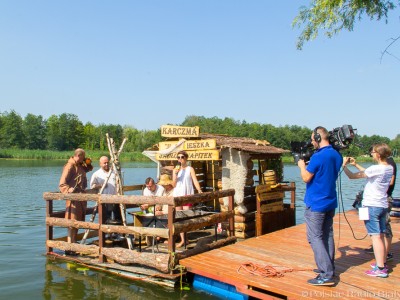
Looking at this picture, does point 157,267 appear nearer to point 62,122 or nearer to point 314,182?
point 314,182

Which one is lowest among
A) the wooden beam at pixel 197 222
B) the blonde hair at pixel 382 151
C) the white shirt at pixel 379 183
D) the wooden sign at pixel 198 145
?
the wooden beam at pixel 197 222

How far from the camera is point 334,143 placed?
17.6 ft

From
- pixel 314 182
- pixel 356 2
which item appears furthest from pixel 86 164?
pixel 356 2

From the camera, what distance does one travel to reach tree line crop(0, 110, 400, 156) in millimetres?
90062

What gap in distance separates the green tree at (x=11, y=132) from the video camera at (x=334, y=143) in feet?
301

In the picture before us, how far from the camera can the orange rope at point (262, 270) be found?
18.8ft

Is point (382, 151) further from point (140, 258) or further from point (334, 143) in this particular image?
point (140, 258)

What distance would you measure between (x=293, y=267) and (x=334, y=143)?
2.06 m

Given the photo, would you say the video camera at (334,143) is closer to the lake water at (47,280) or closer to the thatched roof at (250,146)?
the lake water at (47,280)

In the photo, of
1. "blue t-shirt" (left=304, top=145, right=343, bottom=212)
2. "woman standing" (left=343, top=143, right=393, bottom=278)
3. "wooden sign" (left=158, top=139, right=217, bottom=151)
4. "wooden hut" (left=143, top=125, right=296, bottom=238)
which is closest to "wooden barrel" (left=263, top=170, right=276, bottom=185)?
"wooden hut" (left=143, top=125, right=296, bottom=238)

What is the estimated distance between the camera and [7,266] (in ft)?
29.6

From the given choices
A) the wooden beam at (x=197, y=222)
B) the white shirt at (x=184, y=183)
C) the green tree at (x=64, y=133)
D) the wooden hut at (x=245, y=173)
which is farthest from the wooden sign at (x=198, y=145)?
the green tree at (x=64, y=133)

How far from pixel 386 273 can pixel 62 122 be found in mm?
97088

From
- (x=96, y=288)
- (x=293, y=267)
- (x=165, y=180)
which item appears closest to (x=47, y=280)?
(x=96, y=288)
